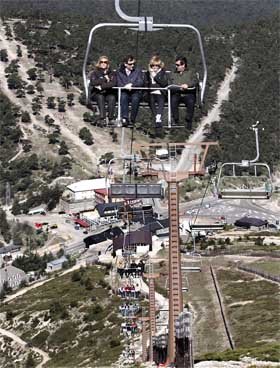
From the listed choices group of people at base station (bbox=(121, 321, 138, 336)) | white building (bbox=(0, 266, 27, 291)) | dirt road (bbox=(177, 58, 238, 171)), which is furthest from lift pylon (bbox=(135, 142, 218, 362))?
dirt road (bbox=(177, 58, 238, 171))

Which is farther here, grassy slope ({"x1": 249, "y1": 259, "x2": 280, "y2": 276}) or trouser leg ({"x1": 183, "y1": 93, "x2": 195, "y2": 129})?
grassy slope ({"x1": 249, "y1": 259, "x2": 280, "y2": 276})

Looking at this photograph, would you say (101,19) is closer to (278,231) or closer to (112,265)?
(278,231)

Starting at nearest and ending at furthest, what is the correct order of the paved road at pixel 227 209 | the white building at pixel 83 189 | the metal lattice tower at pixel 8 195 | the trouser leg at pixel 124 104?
1. the trouser leg at pixel 124 104
2. the paved road at pixel 227 209
3. the white building at pixel 83 189
4. the metal lattice tower at pixel 8 195

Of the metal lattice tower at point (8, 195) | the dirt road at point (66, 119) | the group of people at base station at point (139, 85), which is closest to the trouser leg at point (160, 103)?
the group of people at base station at point (139, 85)

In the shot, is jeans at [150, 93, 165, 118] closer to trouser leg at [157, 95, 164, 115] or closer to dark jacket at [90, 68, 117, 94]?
trouser leg at [157, 95, 164, 115]

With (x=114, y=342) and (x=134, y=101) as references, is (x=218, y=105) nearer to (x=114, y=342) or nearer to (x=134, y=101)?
(x=114, y=342)

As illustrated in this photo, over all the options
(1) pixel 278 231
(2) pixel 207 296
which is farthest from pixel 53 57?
(2) pixel 207 296

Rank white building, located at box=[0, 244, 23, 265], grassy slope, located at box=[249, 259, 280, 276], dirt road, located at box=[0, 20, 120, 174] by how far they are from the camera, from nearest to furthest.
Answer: grassy slope, located at box=[249, 259, 280, 276] < white building, located at box=[0, 244, 23, 265] < dirt road, located at box=[0, 20, 120, 174]

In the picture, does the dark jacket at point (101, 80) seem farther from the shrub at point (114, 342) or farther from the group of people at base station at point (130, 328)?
the shrub at point (114, 342)
